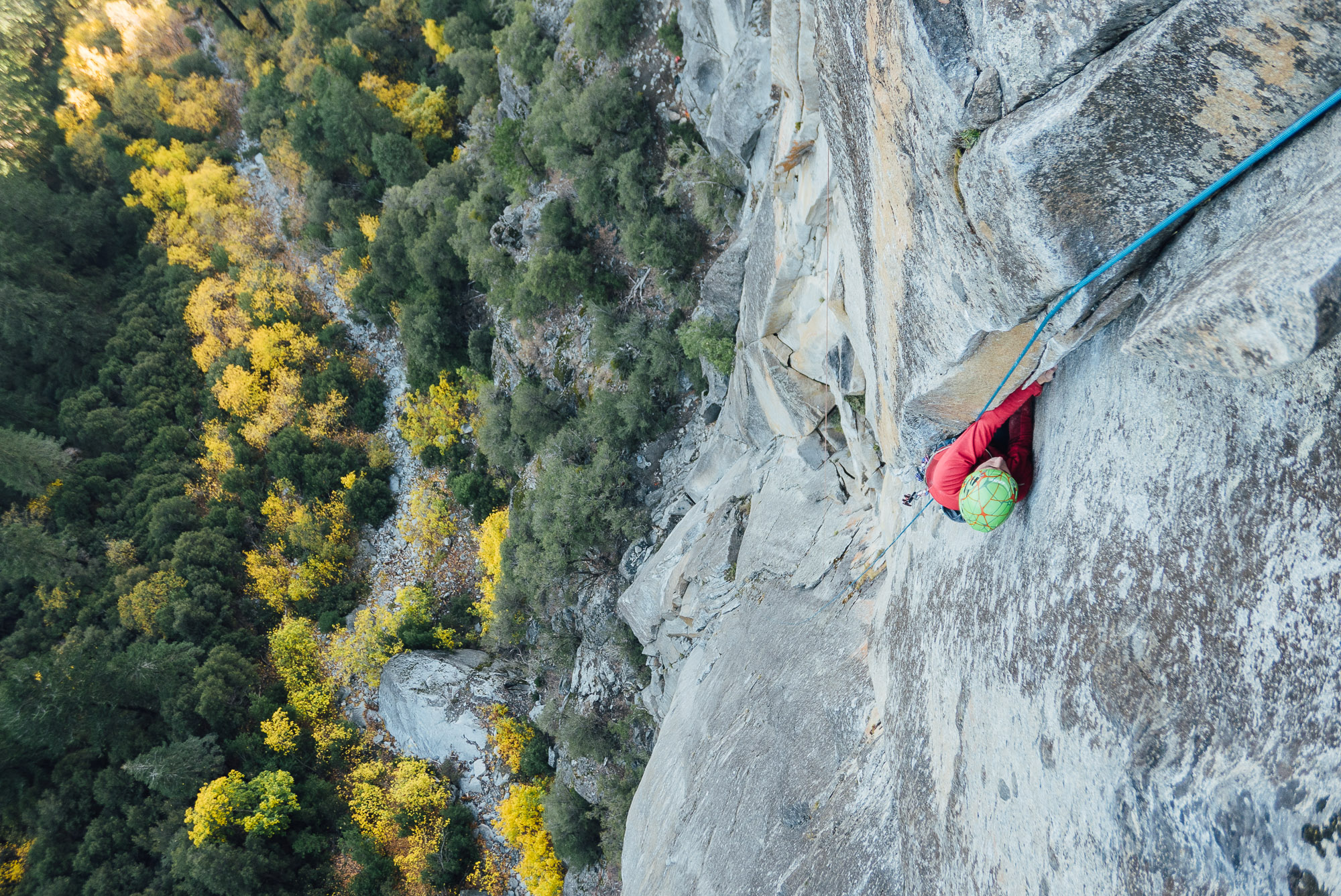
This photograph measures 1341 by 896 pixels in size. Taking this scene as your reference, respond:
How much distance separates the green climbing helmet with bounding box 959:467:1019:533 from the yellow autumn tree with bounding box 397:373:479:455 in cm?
1869

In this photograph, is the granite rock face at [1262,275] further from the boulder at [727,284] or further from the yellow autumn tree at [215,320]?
the yellow autumn tree at [215,320]

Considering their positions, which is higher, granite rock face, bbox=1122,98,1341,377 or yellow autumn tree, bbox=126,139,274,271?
yellow autumn tree, bbox=126,139,274,271

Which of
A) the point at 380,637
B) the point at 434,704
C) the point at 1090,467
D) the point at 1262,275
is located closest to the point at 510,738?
the point at 434,704

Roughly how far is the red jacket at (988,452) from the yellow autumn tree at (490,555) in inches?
608

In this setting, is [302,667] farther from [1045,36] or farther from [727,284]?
[1045,36]

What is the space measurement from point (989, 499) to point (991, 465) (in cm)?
29

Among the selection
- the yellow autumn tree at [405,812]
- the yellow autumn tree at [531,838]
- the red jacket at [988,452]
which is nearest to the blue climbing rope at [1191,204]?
the red jacket at [988,452]

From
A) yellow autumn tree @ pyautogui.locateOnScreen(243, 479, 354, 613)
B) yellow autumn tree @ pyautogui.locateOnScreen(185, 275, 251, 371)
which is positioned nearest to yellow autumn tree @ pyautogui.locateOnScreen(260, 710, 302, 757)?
yellow autumn tree @ pyautogui.locateOnScreen(243, 479, 354, 613)

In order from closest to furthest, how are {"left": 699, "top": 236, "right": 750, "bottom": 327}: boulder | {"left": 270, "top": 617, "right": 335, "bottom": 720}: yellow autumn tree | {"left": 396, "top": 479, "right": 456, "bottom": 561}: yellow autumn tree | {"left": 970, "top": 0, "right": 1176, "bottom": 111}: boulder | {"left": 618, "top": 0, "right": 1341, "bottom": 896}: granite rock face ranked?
1. {"left": 618, "top": 0, "right": 1341, "bottom": 896}: granite rock face
2. {"left": 970, "top": 0, "right": 1176, "bottom": 111}: boulder
3. {"left": 699, "top": 236, "right": 750, "bottom": 327}: boulder
4. {"left": 270, "top": 617, "right": 335, "bottom": 720}: yellow autumn tree
5. {"left": 396, "top": 479, "right": 456, "bottom": 561}: yellow autumn tree

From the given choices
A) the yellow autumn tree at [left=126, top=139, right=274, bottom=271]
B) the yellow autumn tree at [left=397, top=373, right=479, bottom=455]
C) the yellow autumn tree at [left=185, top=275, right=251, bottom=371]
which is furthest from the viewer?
the yellow autumn tree at [left=126, top=139, right=274, bottom=271]

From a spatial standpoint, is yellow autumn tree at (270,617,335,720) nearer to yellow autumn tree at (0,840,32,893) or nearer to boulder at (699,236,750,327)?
yellow autumn tree at (0,840,32,893)

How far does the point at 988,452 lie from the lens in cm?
464

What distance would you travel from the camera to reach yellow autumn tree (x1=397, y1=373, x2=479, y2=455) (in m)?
21.6

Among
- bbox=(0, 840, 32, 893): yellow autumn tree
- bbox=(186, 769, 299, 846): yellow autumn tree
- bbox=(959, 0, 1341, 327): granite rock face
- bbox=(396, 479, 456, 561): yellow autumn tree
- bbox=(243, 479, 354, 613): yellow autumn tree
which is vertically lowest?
bbox=(186, 769, 299, 846): yellow autumn tree
